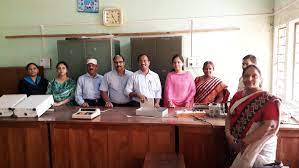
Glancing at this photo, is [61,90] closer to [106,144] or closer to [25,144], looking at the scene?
[25,144]

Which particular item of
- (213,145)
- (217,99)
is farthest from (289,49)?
(213,145)

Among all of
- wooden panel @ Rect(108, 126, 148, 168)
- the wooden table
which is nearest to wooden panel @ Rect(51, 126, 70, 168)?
the wooden table

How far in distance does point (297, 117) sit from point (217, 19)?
2.11m

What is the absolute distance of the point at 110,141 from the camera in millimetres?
2623

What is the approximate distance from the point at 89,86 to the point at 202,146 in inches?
74.1

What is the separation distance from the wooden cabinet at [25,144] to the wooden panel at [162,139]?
109 cm

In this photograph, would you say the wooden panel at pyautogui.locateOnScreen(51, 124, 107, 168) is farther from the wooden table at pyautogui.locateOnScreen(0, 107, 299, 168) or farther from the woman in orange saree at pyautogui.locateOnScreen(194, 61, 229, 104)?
the woman in orange saree at pyautogui.locateOnScreen(194, 61, 229, 104)

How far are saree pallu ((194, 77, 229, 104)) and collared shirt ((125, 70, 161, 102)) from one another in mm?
528

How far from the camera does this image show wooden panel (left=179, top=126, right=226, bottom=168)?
95.9 inches

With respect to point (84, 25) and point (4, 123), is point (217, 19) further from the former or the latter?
point (4, 123)

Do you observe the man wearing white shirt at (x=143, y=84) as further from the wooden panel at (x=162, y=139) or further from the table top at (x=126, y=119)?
the wooden panel at (x=162, y=139)

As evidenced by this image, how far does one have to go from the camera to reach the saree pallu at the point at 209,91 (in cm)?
343

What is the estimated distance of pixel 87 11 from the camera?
171 inches

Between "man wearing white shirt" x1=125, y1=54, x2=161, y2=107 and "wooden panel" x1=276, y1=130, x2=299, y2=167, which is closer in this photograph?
"wooden panel" x1=276, y1=130, x2=299, y2=167
